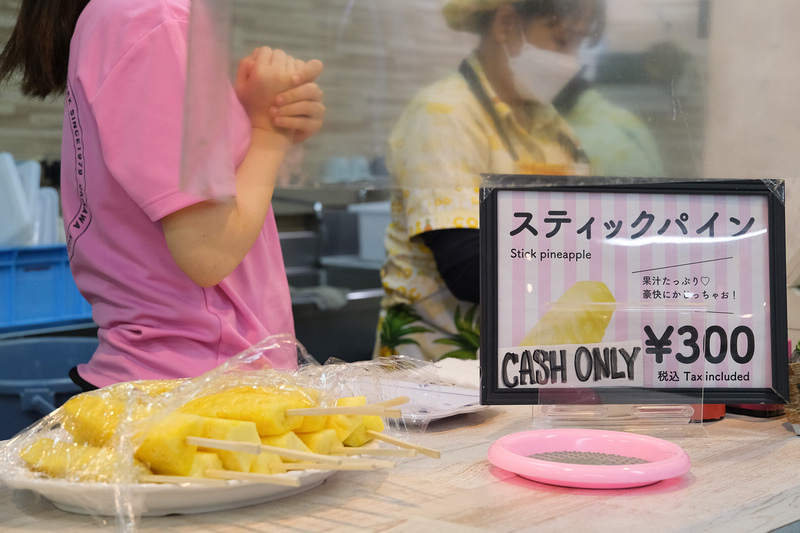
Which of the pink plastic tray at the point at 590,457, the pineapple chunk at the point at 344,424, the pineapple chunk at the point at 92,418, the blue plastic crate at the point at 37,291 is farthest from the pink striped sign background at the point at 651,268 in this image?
the blue plastic crate at the point at 37,291

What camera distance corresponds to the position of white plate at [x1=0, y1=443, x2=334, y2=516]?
60cm

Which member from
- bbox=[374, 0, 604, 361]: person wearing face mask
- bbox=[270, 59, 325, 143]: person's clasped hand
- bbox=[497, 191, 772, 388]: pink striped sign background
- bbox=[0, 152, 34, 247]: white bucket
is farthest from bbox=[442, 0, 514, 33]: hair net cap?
bbox=[0, 152, 34, 247]: white bucket

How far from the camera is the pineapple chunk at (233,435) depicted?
2.02 ft

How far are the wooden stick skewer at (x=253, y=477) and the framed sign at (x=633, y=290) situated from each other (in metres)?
0.34

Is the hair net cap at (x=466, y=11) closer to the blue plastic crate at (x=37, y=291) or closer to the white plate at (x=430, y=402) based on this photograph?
the white plate at (x=430, y=402)

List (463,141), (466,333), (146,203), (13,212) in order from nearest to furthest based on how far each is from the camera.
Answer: (463,141)
(146,203)
(466,333)
(13,212)

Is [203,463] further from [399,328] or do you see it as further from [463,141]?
[399,328]

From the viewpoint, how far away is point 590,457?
77cm

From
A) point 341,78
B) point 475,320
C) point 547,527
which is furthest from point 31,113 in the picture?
point 547,527

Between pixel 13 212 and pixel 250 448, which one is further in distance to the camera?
pixel 13 212

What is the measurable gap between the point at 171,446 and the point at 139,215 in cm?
55

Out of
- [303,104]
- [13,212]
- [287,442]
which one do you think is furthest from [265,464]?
[13,212]

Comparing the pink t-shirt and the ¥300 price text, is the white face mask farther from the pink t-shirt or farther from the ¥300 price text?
the pink t-shirt

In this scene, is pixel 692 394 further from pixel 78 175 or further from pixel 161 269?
pixel 78 175
